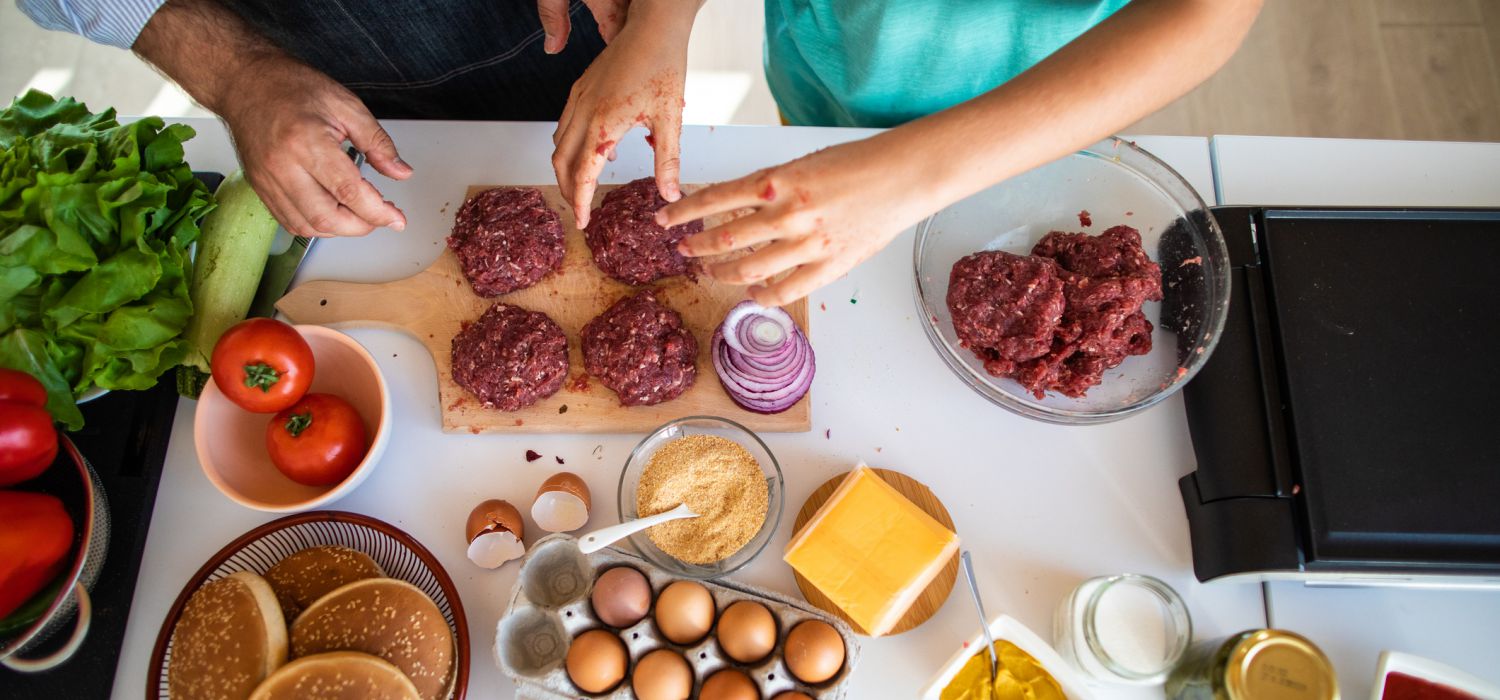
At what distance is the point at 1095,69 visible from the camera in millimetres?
1031

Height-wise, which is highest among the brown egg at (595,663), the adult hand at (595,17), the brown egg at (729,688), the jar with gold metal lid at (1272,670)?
the adult hand at (595,17)

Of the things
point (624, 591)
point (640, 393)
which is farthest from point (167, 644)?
point (640, 393)

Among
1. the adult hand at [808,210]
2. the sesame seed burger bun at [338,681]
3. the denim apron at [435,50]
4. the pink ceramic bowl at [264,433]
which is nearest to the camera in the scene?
the adult hand at [808,210]

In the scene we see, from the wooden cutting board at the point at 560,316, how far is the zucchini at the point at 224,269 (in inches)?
3.1

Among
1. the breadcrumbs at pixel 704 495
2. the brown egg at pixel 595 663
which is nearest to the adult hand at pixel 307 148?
the breadcrumbs at pixel 704 495

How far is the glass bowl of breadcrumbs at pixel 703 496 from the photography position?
1.32 metres

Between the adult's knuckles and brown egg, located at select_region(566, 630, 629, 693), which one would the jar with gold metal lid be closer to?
brown egg, located at select_region(566, 630, 629, 693)

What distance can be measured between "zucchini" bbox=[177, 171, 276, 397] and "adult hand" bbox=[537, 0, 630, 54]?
61 cm

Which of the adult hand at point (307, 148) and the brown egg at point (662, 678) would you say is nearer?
the brown egg at point (662, 678)

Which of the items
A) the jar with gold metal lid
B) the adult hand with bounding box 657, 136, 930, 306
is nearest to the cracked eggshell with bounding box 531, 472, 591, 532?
the adult hand with bounding box 657, 136, 930, 306

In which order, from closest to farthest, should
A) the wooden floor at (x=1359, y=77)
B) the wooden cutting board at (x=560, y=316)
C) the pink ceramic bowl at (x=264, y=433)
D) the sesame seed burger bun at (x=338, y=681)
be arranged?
the sesame seed burger bun at (x=338, y=681) < the pink ceramic bowl at (x=264, y=433) < the wooden cutting board at (x=560, y=316) < the wooden floor at (x=1359, y=77)

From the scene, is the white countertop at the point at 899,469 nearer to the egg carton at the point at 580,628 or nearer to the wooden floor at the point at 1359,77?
the egg carton at the point at 580,628

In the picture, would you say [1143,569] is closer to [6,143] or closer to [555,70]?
[555,70]

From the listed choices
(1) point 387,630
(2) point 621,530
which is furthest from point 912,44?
(1) point 387,630
